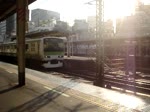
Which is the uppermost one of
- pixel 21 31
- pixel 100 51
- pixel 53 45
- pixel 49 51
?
pixel 21 31

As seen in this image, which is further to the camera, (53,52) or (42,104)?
(53,52)

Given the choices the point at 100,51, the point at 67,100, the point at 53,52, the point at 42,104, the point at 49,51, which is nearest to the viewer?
the point at 42,104

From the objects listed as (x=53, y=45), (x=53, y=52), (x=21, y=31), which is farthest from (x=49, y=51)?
(x=21, y=31)

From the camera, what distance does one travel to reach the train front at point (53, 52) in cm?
2981

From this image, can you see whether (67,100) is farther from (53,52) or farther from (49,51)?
(53,52)

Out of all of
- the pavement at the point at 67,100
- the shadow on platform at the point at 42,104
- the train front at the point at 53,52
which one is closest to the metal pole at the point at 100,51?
the pavement at the point at 67,100

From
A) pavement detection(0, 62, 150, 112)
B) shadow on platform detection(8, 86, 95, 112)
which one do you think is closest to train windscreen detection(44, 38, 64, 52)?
pavement detection(0, 62, 150, 112)

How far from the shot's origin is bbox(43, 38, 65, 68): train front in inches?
1174

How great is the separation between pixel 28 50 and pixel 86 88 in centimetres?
2100

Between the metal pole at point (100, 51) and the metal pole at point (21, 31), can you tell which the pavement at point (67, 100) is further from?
the metal pole at point (100, 51)

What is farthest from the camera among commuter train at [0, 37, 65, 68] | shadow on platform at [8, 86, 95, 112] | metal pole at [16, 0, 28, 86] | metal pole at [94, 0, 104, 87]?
commuter train at [0, 37, 65, 68]

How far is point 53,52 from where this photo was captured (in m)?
30.2

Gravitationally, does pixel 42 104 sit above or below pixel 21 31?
below

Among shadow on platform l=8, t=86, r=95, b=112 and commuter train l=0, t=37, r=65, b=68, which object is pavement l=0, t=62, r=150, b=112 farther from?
commuter train l=0, t=37, r=65, b=68
